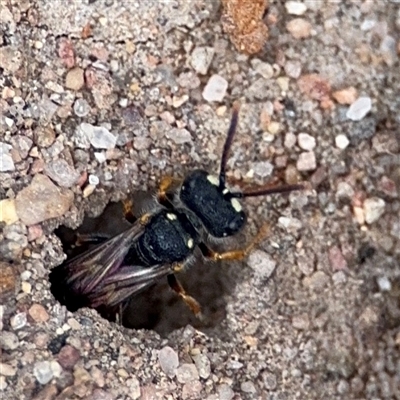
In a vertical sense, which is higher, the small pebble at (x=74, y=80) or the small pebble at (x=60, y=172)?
the small pebble at (x=74, y=80)

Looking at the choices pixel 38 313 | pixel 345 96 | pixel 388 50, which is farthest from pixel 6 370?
pixel 388 50

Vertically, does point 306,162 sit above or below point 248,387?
above

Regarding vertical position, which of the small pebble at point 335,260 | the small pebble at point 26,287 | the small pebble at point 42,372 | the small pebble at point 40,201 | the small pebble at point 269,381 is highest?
the small pebble at point 40,201

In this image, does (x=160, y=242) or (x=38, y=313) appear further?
(x=160, y=242)

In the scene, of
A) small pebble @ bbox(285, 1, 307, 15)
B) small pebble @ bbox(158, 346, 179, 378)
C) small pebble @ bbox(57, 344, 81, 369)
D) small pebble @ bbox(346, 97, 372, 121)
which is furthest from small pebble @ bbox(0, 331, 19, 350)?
small pebble @ bbox(285, 1, 307, 15)

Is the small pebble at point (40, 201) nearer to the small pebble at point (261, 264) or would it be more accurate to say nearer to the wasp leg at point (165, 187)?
the wasp leg at point (165, 187)

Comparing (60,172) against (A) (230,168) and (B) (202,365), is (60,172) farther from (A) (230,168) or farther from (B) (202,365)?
(B) (202,365)

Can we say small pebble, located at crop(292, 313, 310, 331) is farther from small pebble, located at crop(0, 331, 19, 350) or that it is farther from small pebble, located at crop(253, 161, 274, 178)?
small pebble, located at crop(0, 331, 19, 350)

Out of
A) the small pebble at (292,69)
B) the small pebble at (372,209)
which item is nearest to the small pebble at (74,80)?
the small pebble at (292,69)
